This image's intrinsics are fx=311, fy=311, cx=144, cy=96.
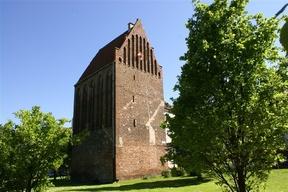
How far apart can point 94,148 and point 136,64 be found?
431 inches

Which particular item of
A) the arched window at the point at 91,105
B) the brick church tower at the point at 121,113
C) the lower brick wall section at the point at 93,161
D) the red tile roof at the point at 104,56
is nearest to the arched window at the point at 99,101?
the brick church tower at the point at 121,113

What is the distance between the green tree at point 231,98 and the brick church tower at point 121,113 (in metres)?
23.6

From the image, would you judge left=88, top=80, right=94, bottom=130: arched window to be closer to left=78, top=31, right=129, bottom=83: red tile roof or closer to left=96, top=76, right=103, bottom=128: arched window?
left=96, top=76, right=103, bottom=128: arched window

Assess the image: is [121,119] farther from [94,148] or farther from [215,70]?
[215,70]

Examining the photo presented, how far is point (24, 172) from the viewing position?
13445 millimetres

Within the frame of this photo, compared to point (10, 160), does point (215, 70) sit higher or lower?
higher

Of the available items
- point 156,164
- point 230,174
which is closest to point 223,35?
point 230,174

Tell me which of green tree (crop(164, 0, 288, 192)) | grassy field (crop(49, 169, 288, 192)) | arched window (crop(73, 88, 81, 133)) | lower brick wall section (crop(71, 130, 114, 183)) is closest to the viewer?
green tree (crop(164, 0, 288, 192))

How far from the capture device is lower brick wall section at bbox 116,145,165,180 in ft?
105

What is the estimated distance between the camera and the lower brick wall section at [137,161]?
105 ft

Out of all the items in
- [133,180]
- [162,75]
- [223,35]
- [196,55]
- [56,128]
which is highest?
[162,75]

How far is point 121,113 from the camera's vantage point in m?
33.7

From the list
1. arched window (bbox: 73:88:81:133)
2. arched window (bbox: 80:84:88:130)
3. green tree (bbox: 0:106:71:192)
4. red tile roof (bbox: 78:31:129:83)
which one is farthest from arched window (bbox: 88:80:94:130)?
green tree (bbox: 0:106:71:192)

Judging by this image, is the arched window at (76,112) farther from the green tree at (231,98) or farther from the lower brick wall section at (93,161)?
the green tree at (231,98)
